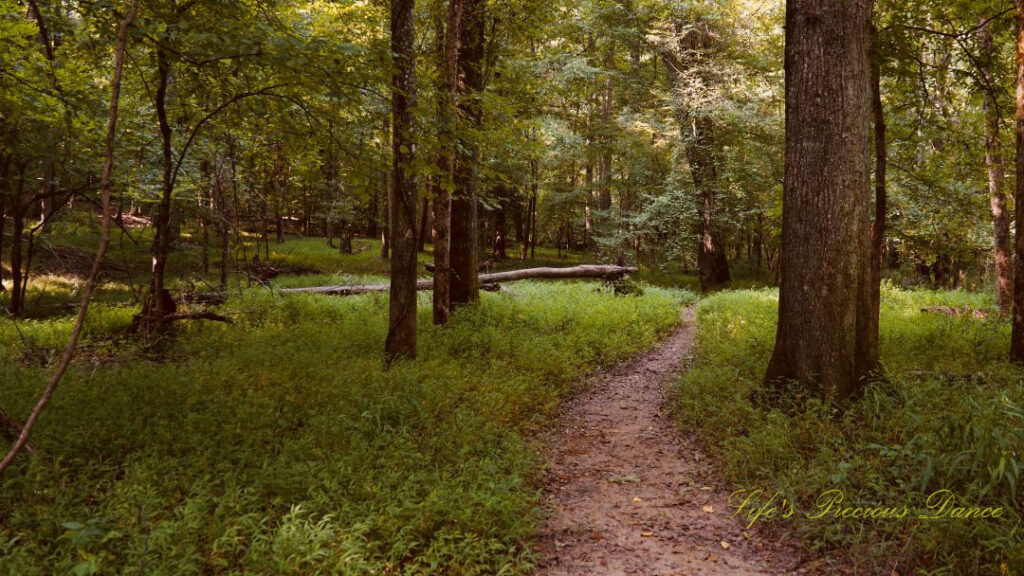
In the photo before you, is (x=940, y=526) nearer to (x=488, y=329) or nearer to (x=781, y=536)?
(x=781, y=536)

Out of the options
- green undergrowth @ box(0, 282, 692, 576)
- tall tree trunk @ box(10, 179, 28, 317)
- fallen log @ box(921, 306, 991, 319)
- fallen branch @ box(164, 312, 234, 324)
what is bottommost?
green undergrowth @ box(0, 282, 692, 576)

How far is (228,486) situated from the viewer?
158 inches

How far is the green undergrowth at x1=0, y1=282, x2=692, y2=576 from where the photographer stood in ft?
11.2

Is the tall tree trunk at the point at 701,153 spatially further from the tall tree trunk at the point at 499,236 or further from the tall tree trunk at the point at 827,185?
the tall tree trunk at the point at 827,185

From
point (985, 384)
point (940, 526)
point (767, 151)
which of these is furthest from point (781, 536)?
point (767, 151)

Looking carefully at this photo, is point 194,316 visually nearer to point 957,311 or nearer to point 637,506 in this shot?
point 637,506

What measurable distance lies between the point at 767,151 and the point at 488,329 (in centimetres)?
1553

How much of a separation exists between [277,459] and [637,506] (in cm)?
338

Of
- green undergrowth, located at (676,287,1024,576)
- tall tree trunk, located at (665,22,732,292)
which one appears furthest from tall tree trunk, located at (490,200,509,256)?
green undergrowth, located at (676,287,1024,576)

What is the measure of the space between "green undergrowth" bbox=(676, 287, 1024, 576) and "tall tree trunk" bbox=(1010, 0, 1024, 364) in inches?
14.4

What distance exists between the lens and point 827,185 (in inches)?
229

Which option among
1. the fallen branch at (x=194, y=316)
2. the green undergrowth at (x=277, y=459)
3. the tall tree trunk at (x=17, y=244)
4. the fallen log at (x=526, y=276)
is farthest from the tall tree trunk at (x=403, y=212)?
the fallen log at (x=526, y=276)

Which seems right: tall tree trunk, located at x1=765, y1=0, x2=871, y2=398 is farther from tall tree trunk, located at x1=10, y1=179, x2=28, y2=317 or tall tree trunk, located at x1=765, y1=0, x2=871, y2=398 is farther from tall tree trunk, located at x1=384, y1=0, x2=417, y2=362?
tall tree trunk, located at x1=10, y1=179, x2=28, y2=317

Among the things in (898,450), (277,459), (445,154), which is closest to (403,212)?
(445,154)
